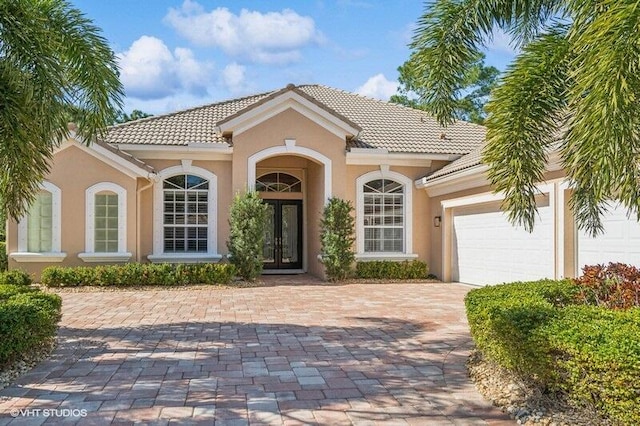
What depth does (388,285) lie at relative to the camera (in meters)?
15.7

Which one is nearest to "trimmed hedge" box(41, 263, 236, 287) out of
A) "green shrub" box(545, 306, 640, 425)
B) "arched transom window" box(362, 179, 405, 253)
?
"arched transom window" box(362, 179, 405, 253)

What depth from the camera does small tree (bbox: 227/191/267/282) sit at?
51.0 ft

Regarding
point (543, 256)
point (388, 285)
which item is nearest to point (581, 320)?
point (543, 256)

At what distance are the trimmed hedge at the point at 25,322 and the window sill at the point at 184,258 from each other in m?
8.72

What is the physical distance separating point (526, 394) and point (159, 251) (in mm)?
13433

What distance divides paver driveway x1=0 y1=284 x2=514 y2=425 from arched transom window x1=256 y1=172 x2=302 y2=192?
8661 millimetres

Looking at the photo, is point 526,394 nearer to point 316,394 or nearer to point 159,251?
point 316,394

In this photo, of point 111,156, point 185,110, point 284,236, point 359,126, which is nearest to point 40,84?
point 111,156

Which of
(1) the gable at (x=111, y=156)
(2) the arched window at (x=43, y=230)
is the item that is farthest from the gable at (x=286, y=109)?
(2) the arched window at (x=43, y=230)

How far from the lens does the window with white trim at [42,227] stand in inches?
595

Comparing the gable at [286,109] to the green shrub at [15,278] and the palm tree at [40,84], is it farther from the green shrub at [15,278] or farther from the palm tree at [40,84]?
the palm tree at [40,84]

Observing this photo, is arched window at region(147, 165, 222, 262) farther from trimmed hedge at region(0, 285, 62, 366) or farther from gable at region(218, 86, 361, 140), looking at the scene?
trimmed hedge at region(0, 285, 62, 366)

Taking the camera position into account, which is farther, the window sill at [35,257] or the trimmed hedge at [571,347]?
the window sill at [35,257]

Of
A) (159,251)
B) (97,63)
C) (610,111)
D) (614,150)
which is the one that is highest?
(97,63)
